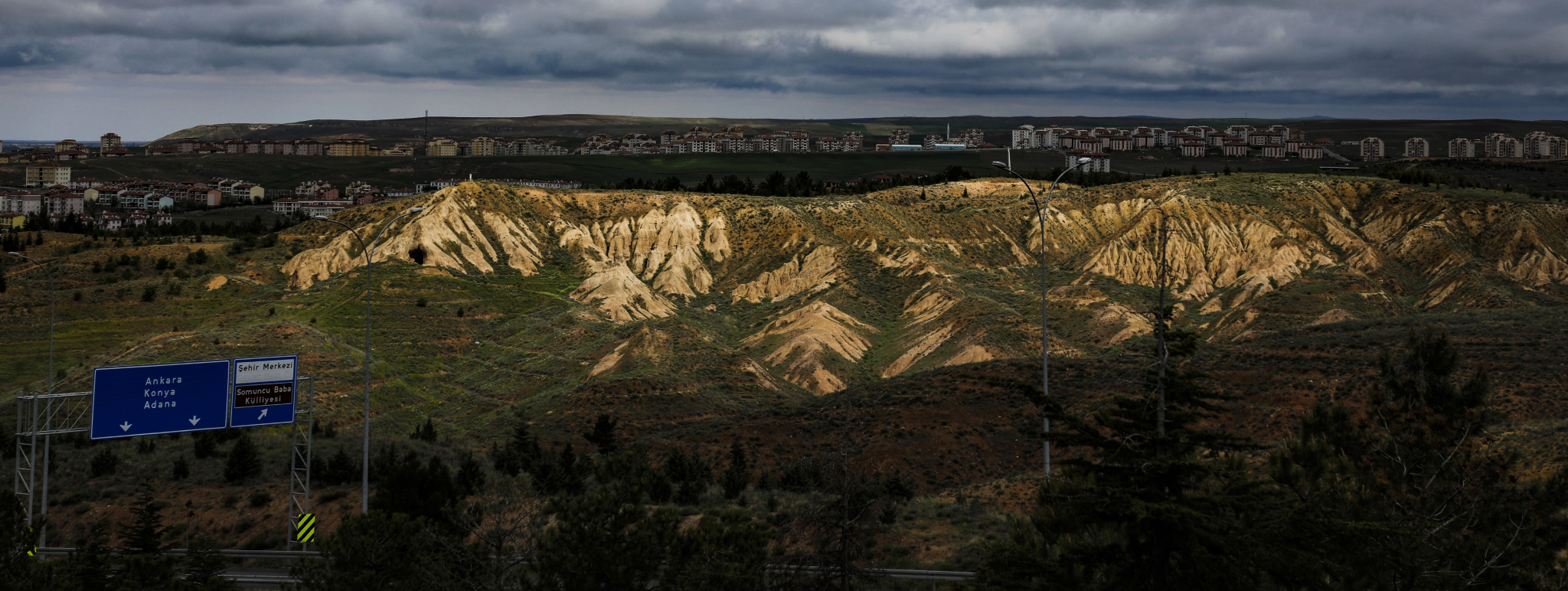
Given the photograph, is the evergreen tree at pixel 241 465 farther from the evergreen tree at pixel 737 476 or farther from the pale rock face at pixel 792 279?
the pale rock face at pixel 792 279

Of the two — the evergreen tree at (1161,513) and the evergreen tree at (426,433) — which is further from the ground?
the evergreen tree at (1161,513)

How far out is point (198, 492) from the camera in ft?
116

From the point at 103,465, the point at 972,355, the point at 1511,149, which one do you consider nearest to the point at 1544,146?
the point at 1511,149

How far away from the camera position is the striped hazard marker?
28.8m

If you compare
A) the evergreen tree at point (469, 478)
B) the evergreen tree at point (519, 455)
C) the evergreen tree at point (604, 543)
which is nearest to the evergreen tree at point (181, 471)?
the evergreen tree at point (469, 478)

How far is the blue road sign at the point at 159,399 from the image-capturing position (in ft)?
98.9

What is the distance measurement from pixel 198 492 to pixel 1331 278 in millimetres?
78315

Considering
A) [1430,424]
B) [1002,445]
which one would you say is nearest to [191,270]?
[1002,445]

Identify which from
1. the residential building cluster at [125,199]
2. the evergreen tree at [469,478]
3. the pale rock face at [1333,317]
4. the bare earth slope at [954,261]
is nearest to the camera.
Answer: the evergreen tree at [469,478]

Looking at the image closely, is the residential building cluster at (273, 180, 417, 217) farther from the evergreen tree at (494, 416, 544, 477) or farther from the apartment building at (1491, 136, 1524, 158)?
the apartment building at (1491, 136, 1524, 158)

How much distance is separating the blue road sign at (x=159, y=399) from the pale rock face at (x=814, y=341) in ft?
118

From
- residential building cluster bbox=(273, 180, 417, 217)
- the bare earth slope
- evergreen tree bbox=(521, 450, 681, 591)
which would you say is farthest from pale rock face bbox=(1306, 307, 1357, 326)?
residential building cluster bbox=(273, 180, 417, 217)

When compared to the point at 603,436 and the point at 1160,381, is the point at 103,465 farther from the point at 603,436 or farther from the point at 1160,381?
the point at 1160,381

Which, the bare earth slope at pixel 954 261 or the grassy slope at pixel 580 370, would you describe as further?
the bare earth slope at pixel 954 261
